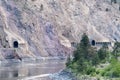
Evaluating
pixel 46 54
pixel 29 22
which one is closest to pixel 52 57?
pixel 46 54

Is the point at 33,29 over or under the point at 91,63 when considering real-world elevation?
over

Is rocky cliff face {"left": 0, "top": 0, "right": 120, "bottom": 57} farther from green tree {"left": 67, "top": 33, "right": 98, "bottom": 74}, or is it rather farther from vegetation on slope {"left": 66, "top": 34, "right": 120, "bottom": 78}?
green tree {"left": 67, "top": 33, "right": 98, "bottom": 74}

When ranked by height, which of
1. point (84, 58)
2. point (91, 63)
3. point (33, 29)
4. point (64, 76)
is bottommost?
point (64, 76)

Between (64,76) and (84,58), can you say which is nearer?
(64,76)

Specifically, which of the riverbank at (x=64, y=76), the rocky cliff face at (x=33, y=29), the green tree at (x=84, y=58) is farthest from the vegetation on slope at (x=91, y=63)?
the rocky cliff face at (x=33, y=29)

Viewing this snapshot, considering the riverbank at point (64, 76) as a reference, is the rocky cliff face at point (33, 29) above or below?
above

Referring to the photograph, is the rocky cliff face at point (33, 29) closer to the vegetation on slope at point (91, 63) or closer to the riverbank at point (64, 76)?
the vegetation on slope at point (91, 63)

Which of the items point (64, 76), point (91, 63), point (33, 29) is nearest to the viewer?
point (64, 76)

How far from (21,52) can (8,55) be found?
9622mm

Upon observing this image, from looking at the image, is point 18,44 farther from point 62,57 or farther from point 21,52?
point 62,57

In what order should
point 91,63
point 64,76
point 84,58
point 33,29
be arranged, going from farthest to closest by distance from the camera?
point 33,29
point 84,58
point 91,63
point 64,76

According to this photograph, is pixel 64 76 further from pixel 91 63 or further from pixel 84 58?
pixel 84 58

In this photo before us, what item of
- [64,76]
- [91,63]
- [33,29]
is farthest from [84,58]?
[33,29]

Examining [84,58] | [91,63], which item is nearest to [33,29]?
[84,58]
